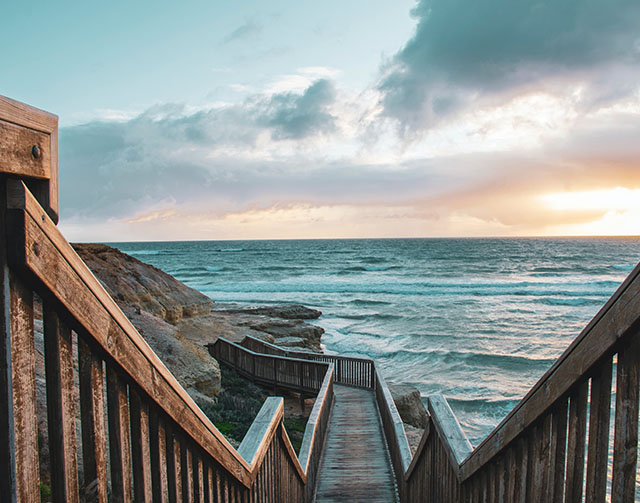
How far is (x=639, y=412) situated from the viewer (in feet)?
4.34

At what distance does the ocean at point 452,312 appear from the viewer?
681 inches

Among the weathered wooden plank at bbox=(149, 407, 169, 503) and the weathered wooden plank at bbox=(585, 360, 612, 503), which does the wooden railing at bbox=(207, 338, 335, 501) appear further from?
the weathered wooden plank at bbox=(585, 360, 612, 503)

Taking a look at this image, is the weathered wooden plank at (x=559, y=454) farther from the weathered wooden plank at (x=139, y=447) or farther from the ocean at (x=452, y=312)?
the ocean at (x=452, y=312)

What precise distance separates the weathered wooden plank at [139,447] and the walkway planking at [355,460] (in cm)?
551

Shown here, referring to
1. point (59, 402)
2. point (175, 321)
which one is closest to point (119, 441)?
point (59, 402)

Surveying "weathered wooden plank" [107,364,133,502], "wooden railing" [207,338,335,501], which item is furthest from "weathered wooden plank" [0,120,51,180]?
"wooden railing" [207,338,335,501]

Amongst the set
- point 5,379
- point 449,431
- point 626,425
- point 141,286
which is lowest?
point 449,431

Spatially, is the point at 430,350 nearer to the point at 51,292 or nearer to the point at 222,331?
the point at 222,331

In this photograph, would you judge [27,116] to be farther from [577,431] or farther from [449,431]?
[449,431]

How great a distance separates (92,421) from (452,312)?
33524mm

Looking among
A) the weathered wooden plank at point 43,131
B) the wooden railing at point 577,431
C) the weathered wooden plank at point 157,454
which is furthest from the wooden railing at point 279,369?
the weathered wooden plank at point 43,131

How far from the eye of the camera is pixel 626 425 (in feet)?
4.24

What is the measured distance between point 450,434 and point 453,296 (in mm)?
40818

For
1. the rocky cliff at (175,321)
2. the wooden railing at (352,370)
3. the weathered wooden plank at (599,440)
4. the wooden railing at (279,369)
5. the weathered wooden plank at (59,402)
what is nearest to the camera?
the weathered wooden plank at (59,402)
